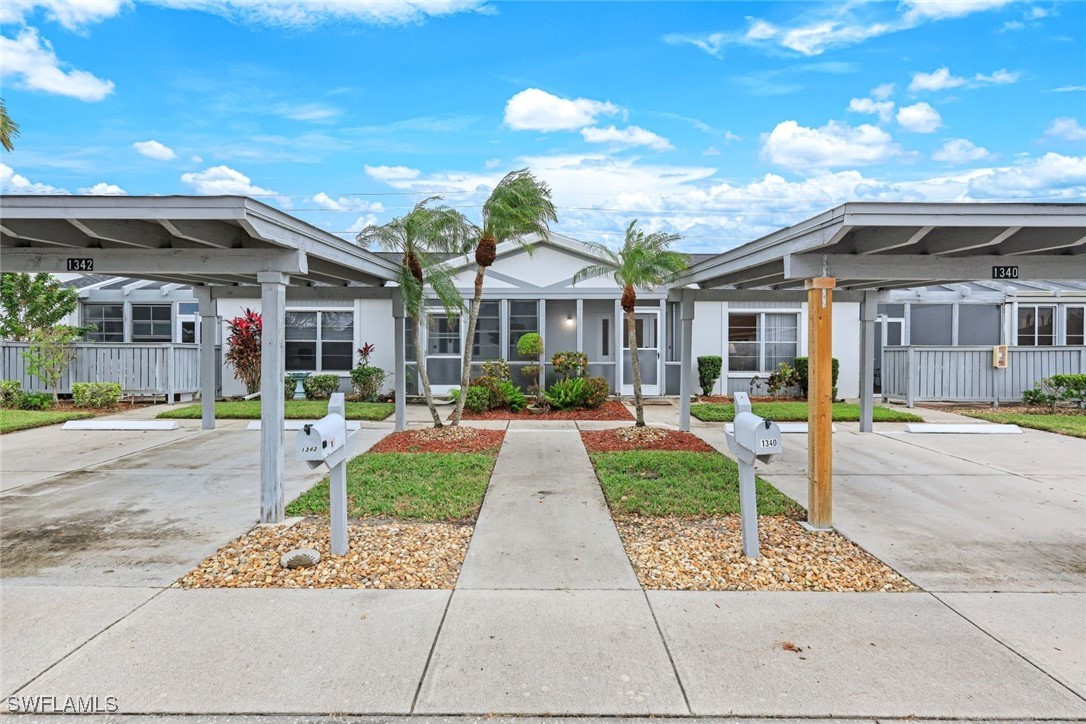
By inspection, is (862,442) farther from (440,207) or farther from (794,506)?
(440,207)

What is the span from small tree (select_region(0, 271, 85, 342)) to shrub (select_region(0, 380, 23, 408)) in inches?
49.9

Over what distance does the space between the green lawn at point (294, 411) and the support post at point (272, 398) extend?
6025 millimetres

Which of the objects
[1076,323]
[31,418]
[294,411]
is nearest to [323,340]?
[294,411]

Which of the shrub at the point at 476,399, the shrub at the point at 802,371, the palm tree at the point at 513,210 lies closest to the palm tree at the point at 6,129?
the palm tree at the point at 513,210

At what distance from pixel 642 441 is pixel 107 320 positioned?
1501 centimetres

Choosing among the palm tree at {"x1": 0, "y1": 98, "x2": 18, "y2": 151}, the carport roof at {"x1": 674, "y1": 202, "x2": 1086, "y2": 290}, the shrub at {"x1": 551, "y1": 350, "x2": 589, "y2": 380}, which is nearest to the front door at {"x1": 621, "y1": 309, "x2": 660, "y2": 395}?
the shrub at {"x1": 551, "y1": 350, "x2": 589, "y2": 380}

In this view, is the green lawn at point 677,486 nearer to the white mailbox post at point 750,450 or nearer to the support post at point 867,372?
the white mailbox post at point 750,450

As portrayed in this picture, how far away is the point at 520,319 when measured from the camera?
580 inches

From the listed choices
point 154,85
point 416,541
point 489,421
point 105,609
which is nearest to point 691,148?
point 489,421

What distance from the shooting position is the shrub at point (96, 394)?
13.0 metres

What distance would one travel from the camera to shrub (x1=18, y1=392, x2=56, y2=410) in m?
13.0

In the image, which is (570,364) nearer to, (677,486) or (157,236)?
(677,486)

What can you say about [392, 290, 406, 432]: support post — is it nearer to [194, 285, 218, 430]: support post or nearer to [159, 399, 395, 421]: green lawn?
[159, 399, 395, 421]: green lawn

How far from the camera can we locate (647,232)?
9.91m
